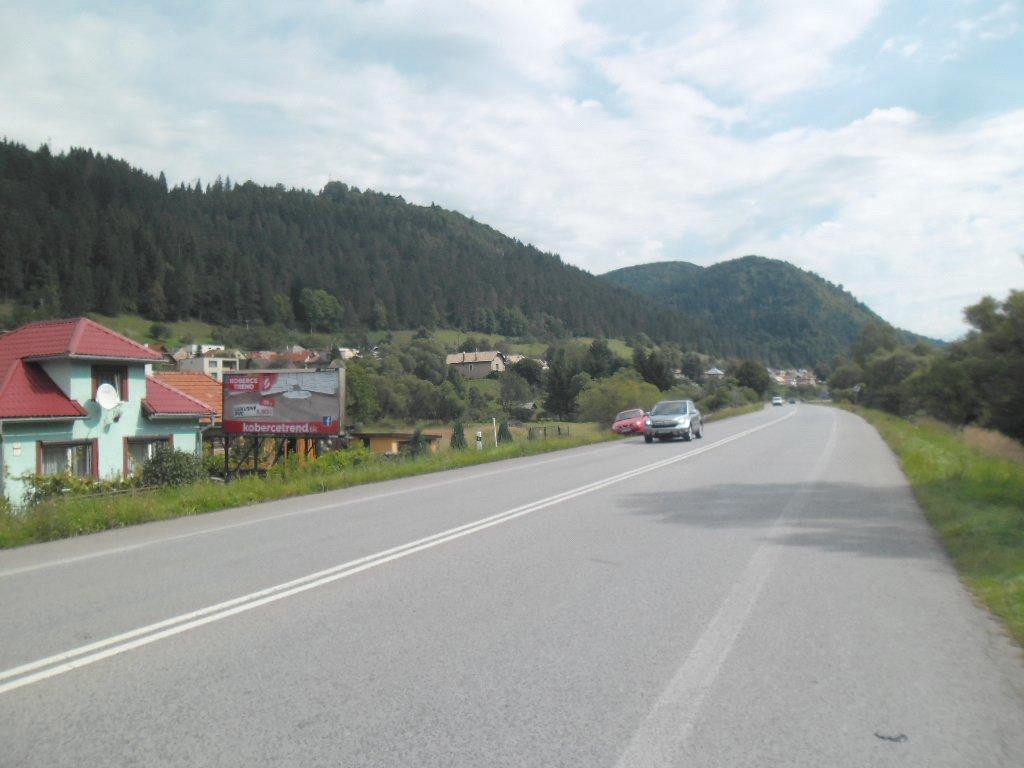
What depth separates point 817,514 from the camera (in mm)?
12227

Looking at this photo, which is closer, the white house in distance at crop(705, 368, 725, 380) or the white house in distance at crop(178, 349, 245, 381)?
the white house in distance at crop(178, 349, 245, 381)

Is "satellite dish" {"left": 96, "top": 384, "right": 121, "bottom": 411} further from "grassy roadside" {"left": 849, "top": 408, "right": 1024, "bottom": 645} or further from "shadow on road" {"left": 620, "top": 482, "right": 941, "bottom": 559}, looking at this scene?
"grassy roadside" {"left": 849, "top": 408, "right": 1024, "bottom": 645}

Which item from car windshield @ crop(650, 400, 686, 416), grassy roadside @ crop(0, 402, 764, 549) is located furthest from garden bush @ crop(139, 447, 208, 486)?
car windshield @ crop(650, 400, 686, 416)

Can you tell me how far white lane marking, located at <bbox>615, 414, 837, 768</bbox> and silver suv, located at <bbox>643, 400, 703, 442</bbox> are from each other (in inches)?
981

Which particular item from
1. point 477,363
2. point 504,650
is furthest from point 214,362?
point 504,650

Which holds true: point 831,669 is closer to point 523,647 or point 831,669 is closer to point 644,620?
point 644,620

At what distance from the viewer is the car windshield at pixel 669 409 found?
3381 cm

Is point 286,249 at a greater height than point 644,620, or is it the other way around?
point 286,249

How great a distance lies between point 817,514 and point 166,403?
26674 millimetres

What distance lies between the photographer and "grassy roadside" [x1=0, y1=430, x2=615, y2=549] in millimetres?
11023

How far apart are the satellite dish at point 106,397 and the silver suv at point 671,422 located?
20.2m

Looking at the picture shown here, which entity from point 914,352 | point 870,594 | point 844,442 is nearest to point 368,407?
point 844,442

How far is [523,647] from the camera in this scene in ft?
18.0

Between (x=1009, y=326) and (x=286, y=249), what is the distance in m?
145
